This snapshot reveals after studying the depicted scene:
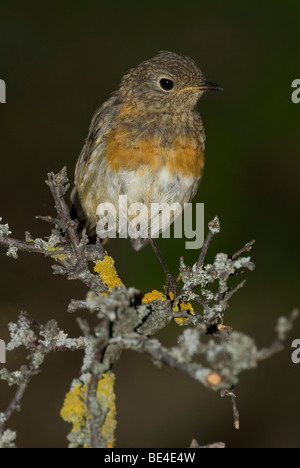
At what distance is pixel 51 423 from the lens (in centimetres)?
476

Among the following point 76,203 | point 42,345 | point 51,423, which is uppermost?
point 76,203

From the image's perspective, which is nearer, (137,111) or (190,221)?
(137,111)

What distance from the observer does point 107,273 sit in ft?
10.7

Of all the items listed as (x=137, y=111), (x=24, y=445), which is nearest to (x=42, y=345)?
(x=137, y=111)

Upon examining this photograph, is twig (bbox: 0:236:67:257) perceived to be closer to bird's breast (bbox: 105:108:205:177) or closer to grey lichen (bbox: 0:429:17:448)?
bird's breast (bbox: 105:108:205:177)

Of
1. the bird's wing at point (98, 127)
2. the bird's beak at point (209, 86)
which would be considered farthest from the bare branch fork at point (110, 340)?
the bird's beak at point (209, 86)

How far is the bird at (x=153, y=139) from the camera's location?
383 centimetres

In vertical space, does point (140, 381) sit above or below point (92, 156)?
below

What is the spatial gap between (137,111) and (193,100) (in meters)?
0.34

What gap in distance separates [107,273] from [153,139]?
0.96 meters

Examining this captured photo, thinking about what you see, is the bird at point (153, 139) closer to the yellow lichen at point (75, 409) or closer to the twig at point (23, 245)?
the twig at point (23, 245)

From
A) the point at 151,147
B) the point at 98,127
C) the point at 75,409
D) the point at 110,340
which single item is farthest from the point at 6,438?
the point at 98,127

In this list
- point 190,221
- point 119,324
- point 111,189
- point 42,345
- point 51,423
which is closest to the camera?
point 119,324

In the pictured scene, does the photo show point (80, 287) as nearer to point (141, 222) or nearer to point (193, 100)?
point (141, 222)
